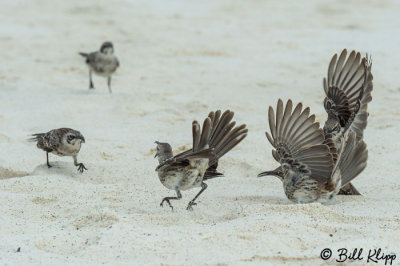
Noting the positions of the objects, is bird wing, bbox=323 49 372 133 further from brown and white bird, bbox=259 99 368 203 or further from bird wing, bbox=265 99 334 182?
bird wing, bbox=265 99 334 182

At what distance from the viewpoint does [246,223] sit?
566 cm

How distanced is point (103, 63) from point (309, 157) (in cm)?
564

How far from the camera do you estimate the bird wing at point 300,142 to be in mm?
6309

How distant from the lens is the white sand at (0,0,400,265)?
5398 millimetres

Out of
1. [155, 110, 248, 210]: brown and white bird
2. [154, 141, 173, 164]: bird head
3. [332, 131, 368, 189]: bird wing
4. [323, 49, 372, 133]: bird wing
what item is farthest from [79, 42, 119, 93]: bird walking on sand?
[332, 131, 368, 189]: bird wing

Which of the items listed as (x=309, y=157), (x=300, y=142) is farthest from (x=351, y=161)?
(x=300, y=142)

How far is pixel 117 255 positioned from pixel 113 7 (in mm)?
11434

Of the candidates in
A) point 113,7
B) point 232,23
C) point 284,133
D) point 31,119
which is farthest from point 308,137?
point 113,7

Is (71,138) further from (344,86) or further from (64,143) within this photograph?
(344,86)

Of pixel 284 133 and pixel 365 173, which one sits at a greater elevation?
pixel 284 133

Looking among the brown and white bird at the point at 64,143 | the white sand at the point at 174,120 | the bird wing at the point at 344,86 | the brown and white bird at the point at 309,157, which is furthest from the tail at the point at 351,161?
the brown and white bird at the point at 64,143

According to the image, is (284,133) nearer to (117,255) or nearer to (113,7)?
(117,255)

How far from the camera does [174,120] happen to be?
32.6 feet

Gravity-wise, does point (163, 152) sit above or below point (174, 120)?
above
